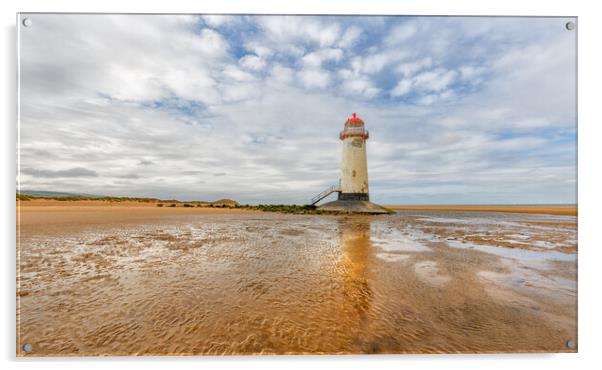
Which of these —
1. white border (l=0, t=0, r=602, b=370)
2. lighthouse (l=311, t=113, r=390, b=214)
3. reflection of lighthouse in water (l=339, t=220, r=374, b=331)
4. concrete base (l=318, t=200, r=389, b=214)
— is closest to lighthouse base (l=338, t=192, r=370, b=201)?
lighthouse (l=311, t=113, r=390, b=214)

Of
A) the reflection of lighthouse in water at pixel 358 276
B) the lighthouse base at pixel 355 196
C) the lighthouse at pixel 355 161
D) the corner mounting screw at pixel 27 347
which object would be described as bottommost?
the corner mounting screw at pixel 27 347

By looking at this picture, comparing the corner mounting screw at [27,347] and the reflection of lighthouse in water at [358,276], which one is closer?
the corner mounting screw at [27,347]

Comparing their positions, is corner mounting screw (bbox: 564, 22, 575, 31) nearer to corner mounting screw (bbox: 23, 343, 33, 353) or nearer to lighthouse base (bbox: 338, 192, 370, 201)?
corner mounting screw (bbox: 23, 343, 33, 353)

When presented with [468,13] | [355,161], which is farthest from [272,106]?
[355,161]

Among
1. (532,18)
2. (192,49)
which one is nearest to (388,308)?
(532,18)

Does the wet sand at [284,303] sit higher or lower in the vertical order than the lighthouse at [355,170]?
lower

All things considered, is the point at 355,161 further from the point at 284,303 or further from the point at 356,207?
the point at 284,303

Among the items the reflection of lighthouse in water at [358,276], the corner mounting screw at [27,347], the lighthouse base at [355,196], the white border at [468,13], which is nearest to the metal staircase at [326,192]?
the lighthouse base at [355,196]

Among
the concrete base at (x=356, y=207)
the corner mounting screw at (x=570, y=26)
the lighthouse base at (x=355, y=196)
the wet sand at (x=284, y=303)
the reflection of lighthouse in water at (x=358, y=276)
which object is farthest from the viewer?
the lighthouse base at (x=355, y=196)

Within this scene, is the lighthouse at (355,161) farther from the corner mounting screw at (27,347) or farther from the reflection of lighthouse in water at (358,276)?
the corner mounting screw at (27,347)

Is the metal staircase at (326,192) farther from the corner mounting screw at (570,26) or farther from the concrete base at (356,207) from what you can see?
the corner mounting screw at (570,26)

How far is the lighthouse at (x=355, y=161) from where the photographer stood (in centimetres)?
1781

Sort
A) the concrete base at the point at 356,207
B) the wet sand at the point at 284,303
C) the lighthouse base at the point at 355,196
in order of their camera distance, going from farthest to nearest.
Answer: the lighthouse base at the point at 355,196 < the concrete base at the point at 356,207 < the wet sand at the point at 284,303

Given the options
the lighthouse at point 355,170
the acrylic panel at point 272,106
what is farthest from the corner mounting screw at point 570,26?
the lighthouse at point 355,170
